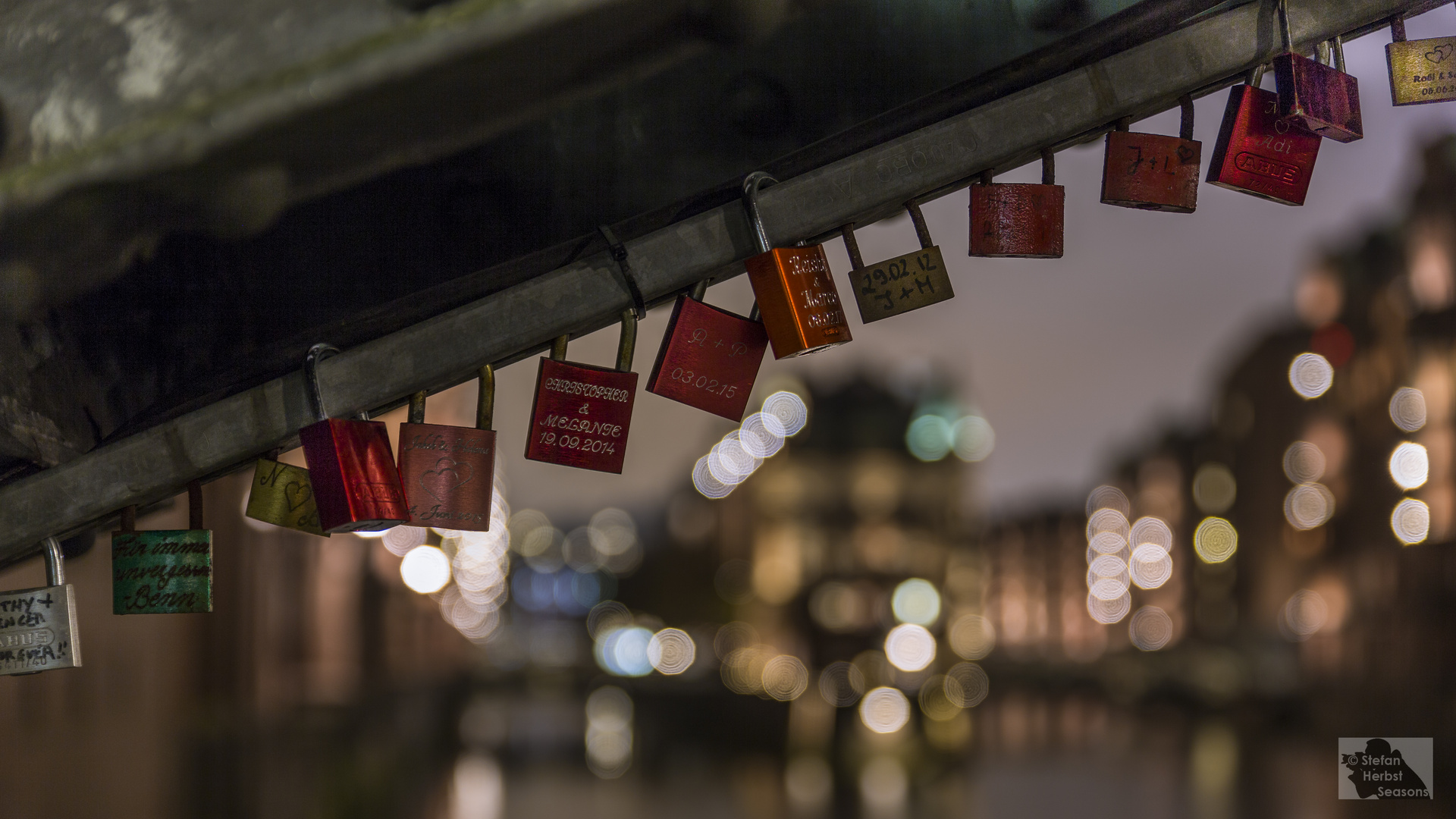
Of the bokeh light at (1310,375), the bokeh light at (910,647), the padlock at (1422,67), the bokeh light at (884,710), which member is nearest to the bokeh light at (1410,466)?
the bokeh light at (1310,375)

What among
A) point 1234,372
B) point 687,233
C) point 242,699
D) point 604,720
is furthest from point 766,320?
point 1234,372

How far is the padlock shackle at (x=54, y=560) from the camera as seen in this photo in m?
2.96

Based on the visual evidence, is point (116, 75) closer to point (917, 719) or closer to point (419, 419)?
point (419, 419)

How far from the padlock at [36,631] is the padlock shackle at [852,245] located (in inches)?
87.2

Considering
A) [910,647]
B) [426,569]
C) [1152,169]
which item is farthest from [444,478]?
[910,647]

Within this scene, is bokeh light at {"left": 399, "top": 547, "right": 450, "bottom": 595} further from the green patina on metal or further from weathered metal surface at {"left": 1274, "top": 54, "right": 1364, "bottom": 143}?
weathered metal surface at {"left": 1274, "top": 54, "right": 1364, "bottom": 143}

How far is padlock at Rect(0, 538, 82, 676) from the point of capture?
9.91 ft

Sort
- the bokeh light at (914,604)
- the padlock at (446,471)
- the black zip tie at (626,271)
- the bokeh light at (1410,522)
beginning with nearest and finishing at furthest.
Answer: the black zip tie at (626,271) < the padlock at (446,471) < the bokeh light at (1410,522) < the bokeh light at (914,604)

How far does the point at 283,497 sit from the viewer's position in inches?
124

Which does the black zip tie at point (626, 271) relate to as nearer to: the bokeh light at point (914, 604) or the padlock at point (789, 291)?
the padlock at point (789, 291)

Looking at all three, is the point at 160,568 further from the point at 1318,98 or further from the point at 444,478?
the point at 1318,98

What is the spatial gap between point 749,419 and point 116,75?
102365 mm

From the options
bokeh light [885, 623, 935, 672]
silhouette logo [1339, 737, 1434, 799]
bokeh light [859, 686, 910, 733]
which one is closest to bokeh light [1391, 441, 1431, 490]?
bokeh light [859, 686, 910, 733]

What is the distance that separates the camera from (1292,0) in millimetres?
3307
